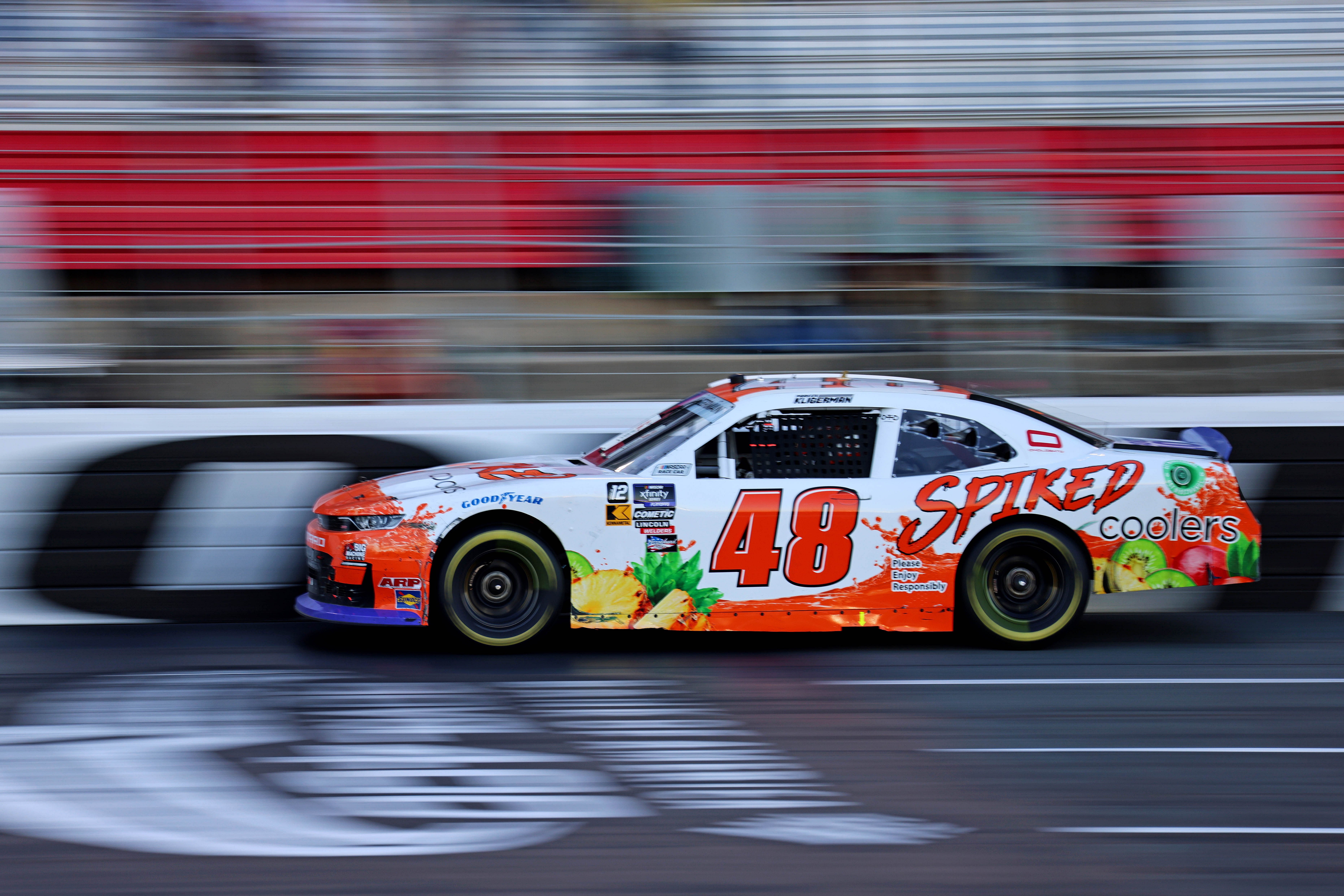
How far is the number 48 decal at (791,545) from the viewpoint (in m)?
6.33

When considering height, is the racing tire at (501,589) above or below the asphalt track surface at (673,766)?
above

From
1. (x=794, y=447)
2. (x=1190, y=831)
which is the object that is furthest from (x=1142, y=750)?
(x=794, y=447)

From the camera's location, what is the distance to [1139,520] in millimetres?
6531

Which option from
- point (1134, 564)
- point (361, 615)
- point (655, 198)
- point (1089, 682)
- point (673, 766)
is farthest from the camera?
point (655, 198)

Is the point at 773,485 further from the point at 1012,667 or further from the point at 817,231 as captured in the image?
the point at 817,231

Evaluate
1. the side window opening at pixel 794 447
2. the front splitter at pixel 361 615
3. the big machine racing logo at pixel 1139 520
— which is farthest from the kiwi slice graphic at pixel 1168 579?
the front splitter at pixel 361 615

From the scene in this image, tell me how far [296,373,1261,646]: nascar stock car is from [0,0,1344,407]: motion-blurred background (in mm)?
1385

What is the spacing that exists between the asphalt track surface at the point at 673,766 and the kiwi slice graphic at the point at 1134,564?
15.1 inches

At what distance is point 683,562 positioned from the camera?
20.8 feet

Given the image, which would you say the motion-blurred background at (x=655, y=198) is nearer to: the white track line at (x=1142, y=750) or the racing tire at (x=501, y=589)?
the racing tire at (x=501, y=589)

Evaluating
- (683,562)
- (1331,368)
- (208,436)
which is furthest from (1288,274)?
(208,436)

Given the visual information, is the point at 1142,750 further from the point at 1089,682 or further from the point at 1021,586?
the point at 1021,586

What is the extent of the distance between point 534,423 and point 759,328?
4.80 feet

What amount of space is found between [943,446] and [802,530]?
84 centimetres
